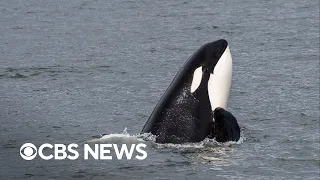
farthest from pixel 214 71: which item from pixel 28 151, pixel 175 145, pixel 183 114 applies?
pixel 28 151

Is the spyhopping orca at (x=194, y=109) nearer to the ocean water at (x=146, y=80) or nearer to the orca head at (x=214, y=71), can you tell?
the orca head at (x=214, y=71)

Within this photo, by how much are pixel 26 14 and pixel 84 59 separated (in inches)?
389

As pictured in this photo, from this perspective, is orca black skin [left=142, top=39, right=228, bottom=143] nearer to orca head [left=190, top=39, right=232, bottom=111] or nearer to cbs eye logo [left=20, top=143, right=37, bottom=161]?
orca head [left=190, top=39, right=232, bottom=111]

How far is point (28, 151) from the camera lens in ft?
50.8

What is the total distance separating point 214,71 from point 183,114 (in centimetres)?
162

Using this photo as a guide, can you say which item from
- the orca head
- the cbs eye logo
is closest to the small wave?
the orca head

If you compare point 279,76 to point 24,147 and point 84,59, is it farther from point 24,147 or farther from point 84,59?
point 24,147

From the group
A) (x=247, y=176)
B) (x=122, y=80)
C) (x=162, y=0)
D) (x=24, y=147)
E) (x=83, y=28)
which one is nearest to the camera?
(x=247, y=176)

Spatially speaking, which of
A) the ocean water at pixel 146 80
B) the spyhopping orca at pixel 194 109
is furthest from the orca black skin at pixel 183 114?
the ocean water at pixel 146 80

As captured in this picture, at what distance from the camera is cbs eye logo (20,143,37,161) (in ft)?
49.7

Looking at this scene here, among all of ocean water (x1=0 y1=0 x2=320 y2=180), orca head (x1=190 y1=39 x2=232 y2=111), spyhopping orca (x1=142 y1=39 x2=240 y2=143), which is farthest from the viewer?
orca head (x1=190 y1=39 x2=232 y2=111)

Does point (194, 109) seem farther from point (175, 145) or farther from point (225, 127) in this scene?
point (175, 145)

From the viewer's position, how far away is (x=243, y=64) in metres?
24.1

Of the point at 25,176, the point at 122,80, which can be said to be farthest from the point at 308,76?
the point at 25,176
